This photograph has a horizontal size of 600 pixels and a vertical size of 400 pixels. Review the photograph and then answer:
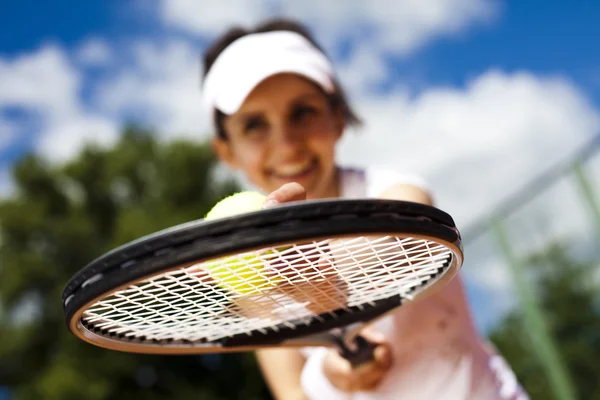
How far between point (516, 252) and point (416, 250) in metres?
3.72

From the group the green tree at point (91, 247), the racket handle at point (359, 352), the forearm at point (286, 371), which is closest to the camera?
the racket handle at point (359, 352)

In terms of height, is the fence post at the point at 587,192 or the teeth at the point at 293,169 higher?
the teeth at the point at 293,169

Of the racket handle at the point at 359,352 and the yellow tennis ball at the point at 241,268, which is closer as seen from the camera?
the yellow tennis ball at the point at 241,268

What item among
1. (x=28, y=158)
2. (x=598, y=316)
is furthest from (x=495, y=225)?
(x=28, y=158)

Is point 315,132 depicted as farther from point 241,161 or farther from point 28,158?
point 28,158

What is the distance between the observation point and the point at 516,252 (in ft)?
14.0

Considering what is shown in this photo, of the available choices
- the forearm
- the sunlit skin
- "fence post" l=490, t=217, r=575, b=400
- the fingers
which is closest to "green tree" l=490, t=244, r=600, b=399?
"fence post" l=490, t=217, r=575, b=400

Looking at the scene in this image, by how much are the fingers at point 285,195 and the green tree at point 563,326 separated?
3212mm

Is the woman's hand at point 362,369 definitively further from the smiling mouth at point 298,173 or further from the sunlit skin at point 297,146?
the smiling mouth at point 298,173

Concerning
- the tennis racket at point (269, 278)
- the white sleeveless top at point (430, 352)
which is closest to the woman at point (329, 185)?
the white sleeveless top at point (430, 352)

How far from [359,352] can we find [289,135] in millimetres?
397

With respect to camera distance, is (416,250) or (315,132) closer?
(416,250)

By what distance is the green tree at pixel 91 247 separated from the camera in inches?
365

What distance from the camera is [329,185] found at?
1305mm
